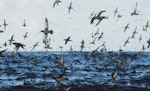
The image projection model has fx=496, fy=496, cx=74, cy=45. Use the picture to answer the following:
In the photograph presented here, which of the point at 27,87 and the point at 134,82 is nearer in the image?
the point at 27,87

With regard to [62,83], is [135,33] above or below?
above

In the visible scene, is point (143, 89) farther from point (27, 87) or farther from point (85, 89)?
point (27, 87)

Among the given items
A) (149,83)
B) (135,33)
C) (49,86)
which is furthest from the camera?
(135,33)

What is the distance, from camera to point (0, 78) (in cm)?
5162

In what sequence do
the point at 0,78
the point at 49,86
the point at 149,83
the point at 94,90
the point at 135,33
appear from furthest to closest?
the point at 135,33, the point at 0,78, the point at 149,83, the point at 49,86, the point at 94,90

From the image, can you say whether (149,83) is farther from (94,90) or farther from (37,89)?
(37,89)

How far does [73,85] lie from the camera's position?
143ft

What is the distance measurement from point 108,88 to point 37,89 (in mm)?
5989

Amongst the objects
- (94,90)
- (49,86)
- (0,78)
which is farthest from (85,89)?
(0,78)

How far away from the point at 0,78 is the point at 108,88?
14437 millimetres

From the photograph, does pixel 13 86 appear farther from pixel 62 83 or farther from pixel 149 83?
pixel 149 83

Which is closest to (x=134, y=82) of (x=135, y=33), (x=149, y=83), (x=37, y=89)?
(x=149, y=83)

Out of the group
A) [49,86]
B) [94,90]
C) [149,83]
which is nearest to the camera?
[94,90]

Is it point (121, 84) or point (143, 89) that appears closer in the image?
point (143, 89)
